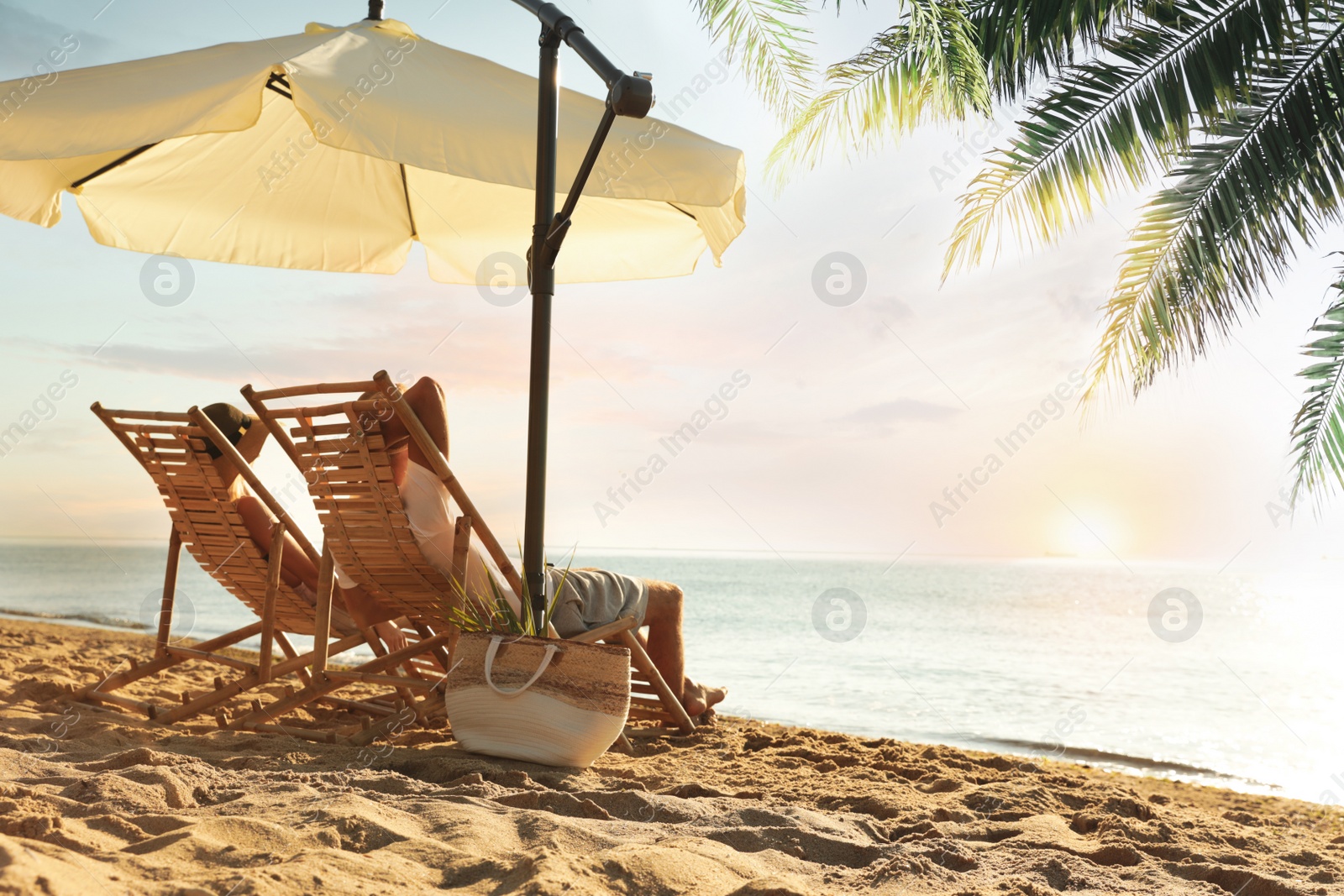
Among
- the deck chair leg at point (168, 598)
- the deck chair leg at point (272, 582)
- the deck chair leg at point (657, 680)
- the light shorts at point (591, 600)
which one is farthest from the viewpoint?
the deck chair leg at point (168, 598)

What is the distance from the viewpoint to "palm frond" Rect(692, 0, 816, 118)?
775cm

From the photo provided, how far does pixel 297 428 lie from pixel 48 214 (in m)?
1.29

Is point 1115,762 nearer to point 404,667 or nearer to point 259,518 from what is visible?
point 404,667

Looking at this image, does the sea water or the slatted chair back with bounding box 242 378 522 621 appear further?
the sea water

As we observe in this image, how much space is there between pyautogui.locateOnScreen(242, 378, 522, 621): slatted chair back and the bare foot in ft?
3.92

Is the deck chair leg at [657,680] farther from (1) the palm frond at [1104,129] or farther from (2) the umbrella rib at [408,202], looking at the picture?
(1) the palm frond at [1104,129]

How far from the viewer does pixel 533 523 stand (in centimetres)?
290

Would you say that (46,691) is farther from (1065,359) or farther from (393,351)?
(1065,359)

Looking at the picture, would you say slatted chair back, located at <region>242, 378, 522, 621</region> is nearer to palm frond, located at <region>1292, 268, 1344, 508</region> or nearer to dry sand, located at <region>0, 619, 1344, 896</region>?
dry sand, located at <region>0, 619, 1344, 896</region>

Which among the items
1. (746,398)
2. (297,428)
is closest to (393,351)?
(746,398)

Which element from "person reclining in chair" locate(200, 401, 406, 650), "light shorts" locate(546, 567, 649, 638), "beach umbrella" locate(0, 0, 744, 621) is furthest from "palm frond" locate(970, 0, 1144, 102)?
Answer: "person reclining in chair" locate(200, 401, 406, 650)

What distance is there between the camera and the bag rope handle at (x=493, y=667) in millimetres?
2723

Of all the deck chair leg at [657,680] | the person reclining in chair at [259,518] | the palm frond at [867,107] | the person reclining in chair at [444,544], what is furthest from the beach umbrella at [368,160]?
the palm frond at [867,107]

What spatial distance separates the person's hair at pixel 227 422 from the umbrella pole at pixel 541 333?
145 cm
